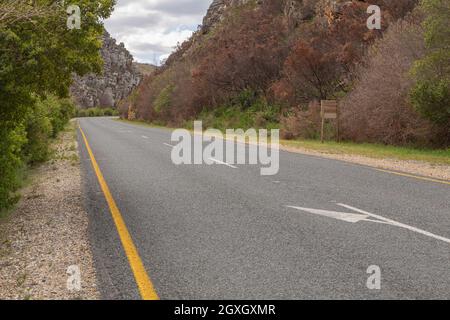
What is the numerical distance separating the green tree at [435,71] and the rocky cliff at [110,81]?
122546 millimetres

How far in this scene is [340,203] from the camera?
27.0ft

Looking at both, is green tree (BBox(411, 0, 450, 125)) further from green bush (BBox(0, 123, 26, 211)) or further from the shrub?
green bush (BBox(0, 123, 26, 211))

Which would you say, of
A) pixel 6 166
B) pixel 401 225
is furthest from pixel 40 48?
pixel 401 225

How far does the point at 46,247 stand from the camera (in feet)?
20.0

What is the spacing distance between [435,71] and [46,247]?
15499 millimetres

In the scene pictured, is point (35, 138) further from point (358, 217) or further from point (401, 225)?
point (401, 225)

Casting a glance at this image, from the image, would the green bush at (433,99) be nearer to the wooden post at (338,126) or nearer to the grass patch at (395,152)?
the grass patch at (395,152)

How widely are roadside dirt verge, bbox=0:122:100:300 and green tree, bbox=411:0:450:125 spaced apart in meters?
12.0

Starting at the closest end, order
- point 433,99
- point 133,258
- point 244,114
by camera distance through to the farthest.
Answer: point 133,258 < point 433,99 < point 244,114

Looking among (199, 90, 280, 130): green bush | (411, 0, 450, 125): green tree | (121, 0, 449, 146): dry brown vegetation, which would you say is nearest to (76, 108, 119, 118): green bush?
(121, 0, 449, 146): dry brown vegetation

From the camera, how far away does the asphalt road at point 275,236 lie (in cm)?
454
